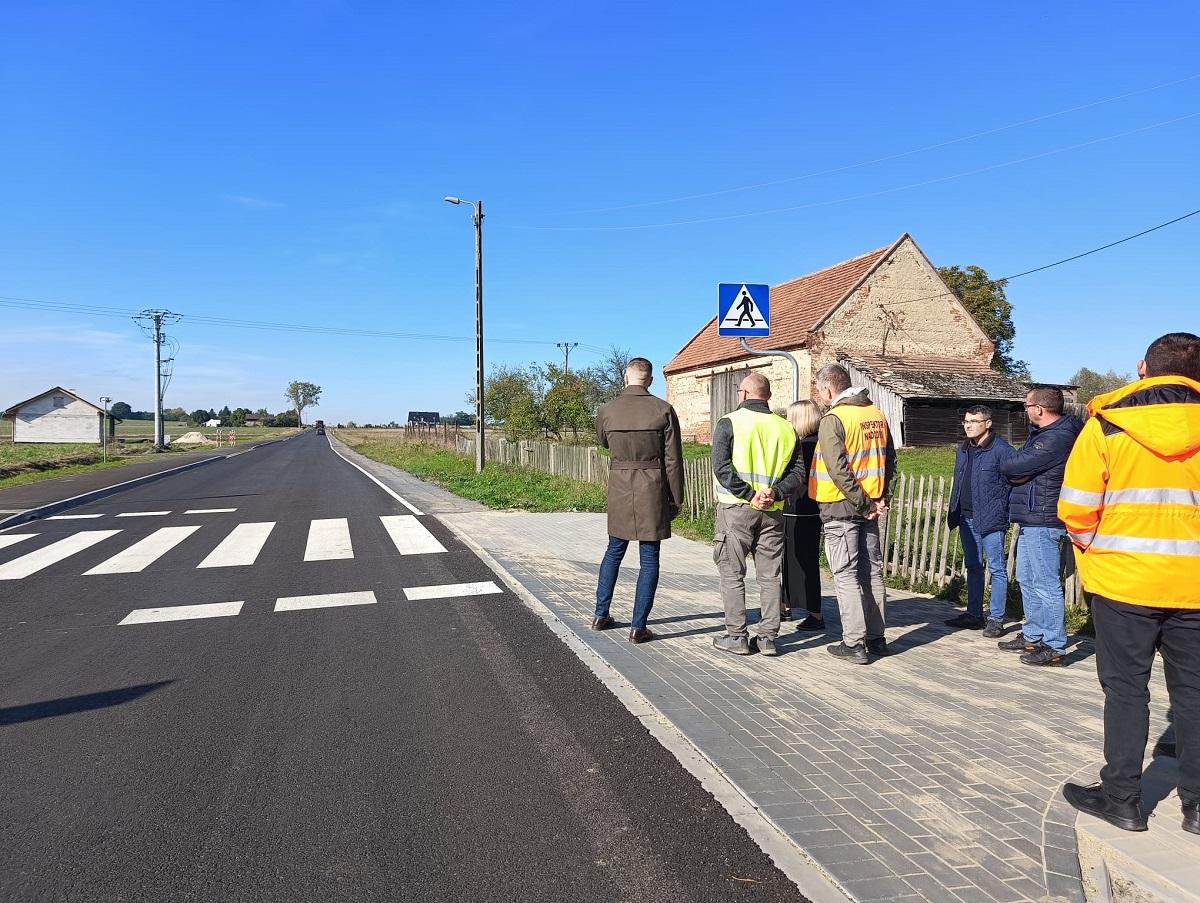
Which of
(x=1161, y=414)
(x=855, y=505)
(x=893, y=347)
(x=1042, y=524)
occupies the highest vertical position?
(x=893, y=347)

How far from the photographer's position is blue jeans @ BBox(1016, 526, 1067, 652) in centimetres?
539

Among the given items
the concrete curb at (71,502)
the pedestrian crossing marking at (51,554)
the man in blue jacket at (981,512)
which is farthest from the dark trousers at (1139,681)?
the concrete curb at (71,502)

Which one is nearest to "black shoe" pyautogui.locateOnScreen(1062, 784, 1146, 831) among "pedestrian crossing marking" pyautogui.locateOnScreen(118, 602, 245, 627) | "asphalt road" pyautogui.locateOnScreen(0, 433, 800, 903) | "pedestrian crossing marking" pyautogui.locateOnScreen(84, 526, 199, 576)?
"asphalt road" pyautogui.locateOnScreen(0, 433, 800, 903)

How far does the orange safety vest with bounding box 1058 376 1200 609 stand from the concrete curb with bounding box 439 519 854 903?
1.64 m

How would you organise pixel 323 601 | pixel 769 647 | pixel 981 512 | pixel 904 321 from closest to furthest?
pixel 769 647
pixel 981 512
pixel 323 601
pixel 904 321

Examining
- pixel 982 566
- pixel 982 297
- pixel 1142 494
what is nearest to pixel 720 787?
pixel 1142 494

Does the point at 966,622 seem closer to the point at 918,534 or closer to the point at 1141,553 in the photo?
the point at 918,534

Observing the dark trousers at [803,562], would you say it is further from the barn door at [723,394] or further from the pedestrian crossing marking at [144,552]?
the barn door at [723,394]

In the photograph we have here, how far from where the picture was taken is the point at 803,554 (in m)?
6.46

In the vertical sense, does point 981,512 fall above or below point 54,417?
below

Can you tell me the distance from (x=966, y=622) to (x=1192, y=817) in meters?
3.59

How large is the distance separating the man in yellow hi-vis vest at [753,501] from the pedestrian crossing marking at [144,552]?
6.98 metres

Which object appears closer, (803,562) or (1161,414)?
(1161,414)

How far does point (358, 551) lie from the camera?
10312mm
